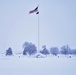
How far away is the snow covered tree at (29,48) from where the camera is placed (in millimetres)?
26578

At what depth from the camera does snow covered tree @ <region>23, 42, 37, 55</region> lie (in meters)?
26.6

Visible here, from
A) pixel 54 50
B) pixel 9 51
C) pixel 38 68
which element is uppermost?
pixel 54 50

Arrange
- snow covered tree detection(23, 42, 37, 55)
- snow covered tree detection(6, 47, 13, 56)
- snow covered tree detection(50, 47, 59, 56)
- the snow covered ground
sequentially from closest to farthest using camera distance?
the snow covered ground < snow covered tree detection(23, 42, 37, 55) < snow covered tree detection(6, 47, 13, 56) < snow covered tree detection(50, 47, 59, 56)

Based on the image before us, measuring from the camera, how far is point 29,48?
27.6 meters

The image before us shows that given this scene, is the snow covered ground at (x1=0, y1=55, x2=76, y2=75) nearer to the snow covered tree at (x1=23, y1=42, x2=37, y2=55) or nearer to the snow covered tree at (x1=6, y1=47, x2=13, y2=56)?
the snow covered tree at (x1=23, y1=42, x2=37, y2=55)

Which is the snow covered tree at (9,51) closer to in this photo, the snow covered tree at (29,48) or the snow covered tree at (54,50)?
the snow covered tree at (29,48)

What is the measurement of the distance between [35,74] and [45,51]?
2179 centimetres

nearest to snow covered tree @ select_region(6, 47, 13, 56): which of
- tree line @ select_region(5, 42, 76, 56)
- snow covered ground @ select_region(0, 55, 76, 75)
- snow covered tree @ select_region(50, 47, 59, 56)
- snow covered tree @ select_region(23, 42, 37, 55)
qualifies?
tree line @ select_region(5, 42, 76, 56)

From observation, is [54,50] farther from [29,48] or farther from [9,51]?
[9,51]

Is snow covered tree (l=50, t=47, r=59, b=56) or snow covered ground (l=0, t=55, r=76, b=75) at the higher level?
snow covered tree (l=50, t=47, r=59, b=56)

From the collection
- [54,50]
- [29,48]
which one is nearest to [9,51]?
[29,48]

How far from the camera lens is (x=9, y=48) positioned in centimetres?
2995

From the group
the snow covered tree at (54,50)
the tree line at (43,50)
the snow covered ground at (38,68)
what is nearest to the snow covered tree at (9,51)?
the tree line at (43,50)

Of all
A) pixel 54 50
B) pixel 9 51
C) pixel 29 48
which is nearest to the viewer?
pixel 29 48
